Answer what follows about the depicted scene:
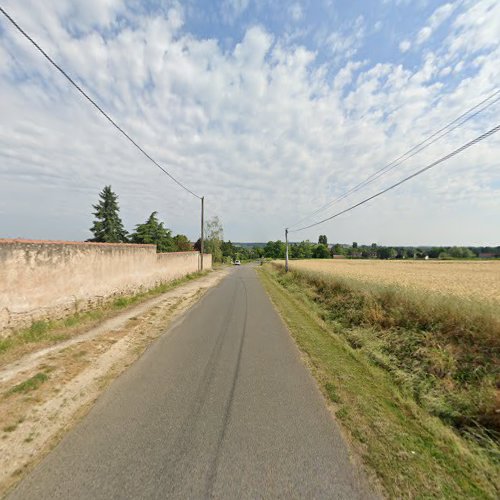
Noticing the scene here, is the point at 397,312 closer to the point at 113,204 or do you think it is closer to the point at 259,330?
the point at 259,330

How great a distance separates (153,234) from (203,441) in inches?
1816

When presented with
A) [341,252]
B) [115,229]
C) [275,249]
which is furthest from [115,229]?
[341,252]

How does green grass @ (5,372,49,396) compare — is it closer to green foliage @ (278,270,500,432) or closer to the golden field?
green foliage @ (278,270,500,432)

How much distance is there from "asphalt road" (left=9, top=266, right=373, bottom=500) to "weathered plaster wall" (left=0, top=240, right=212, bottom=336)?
13.4 ft

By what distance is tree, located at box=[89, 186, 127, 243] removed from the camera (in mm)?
40031

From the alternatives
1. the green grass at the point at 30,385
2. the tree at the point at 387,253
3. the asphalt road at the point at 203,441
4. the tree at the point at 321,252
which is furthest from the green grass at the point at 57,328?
the tree at the point at 387,253

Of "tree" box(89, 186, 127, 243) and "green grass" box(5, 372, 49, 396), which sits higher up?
"tree" box(89, 186, 127, 243)

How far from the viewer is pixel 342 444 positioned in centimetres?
287

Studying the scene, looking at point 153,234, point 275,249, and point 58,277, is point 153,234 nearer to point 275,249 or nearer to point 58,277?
point 58,277

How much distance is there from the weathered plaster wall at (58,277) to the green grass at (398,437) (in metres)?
7.37

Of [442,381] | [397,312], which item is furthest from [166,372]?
[397,312]

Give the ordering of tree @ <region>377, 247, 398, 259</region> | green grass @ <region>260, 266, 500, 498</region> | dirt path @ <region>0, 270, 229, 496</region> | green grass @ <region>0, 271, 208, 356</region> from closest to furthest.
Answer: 1. green grass @ <region>260, 266, 500, 498</region>
2. dirt path @ <region>0, 270, 229, 496</region>
3. green grass @ <region>0, 271, 208, 356</region>
4. tree @ <region>377, 247, 398, 259</region>

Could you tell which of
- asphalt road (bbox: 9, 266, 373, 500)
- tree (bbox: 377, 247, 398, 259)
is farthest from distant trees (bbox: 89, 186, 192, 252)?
tree (bbox: 377, 247, 398, 259)

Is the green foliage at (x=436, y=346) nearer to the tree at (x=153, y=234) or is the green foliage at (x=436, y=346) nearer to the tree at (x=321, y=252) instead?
the tree at (x=153, y=234)
